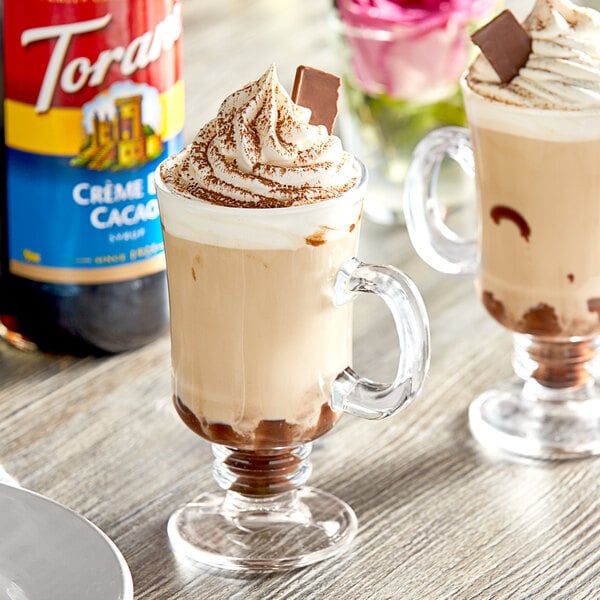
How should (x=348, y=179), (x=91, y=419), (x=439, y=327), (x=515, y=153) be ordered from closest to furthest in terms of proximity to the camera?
(x=348, y=179) < (x=515, y=153) < (x=91, y=419) < (x=439, y=327)

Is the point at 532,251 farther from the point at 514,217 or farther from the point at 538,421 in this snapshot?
the point at 538,421

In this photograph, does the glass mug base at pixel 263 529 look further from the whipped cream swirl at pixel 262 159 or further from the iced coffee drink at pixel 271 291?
the whipped cream swirl at pixel 262 159

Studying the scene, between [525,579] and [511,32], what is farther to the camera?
[511,32]

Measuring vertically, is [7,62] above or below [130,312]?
above

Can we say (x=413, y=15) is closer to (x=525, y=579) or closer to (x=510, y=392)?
(x=510, y=392)

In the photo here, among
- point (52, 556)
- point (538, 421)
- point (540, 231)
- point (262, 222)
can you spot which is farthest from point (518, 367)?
point (52, 556)

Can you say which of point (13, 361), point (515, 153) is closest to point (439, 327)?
point (515, 153)

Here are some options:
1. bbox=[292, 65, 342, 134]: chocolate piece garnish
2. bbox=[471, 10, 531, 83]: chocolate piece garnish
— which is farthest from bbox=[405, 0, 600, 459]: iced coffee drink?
bbox=[292, 65, 342, 134]: chocolate piece garnish
